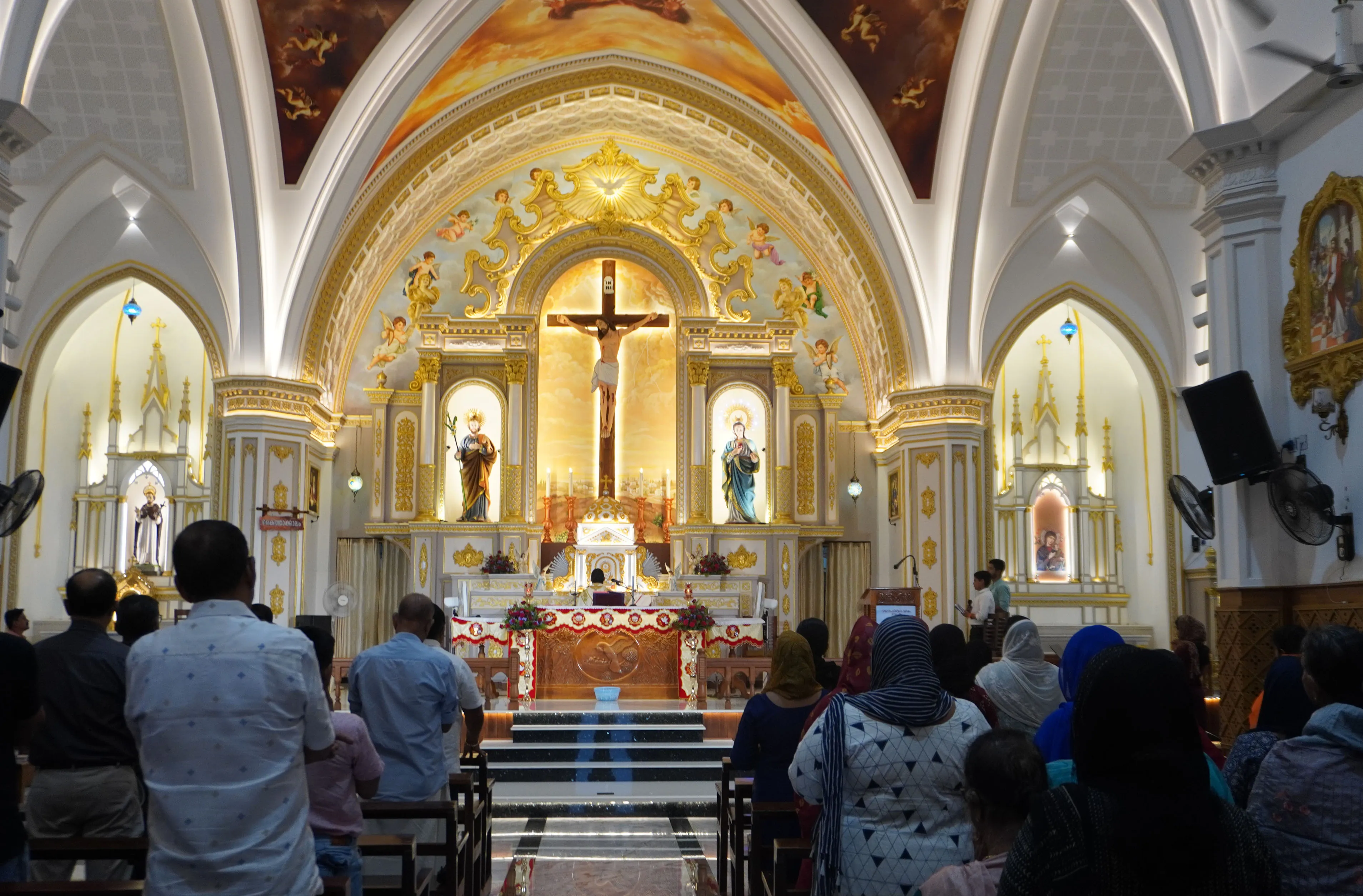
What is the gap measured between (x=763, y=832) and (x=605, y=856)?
10.8ft

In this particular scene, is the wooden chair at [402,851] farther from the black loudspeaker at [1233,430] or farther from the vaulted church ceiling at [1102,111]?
the vaulted church ceiling at [1102,111]

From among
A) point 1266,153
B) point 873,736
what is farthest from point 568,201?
point 873,736

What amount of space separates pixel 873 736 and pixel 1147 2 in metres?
9.50

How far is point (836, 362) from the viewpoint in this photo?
1848 cm

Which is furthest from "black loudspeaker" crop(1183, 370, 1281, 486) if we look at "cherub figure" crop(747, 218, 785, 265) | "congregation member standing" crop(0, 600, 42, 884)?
"cherub figure" crop(747, 218, 785, 265)

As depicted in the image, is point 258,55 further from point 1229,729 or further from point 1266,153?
point 1229,729

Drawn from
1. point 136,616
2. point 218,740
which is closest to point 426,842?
point 136,616

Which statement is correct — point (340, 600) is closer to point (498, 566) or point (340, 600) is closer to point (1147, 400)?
point (498, 566)

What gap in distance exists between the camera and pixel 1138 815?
2.10 meters

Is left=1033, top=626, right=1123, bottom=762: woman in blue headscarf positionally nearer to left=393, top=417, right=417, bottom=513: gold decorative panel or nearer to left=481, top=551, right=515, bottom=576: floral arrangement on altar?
left=481, top=551, right=515, bottom=576: floral arrangement on altar

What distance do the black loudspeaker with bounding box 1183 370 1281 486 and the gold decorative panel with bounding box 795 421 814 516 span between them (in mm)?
9886

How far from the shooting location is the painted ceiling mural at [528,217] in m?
18.2

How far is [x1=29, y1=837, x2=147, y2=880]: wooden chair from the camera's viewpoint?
423 cm

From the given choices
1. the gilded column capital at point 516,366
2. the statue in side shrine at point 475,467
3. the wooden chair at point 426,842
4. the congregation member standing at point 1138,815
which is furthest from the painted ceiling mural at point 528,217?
the congregation member standing at point 1138,815
